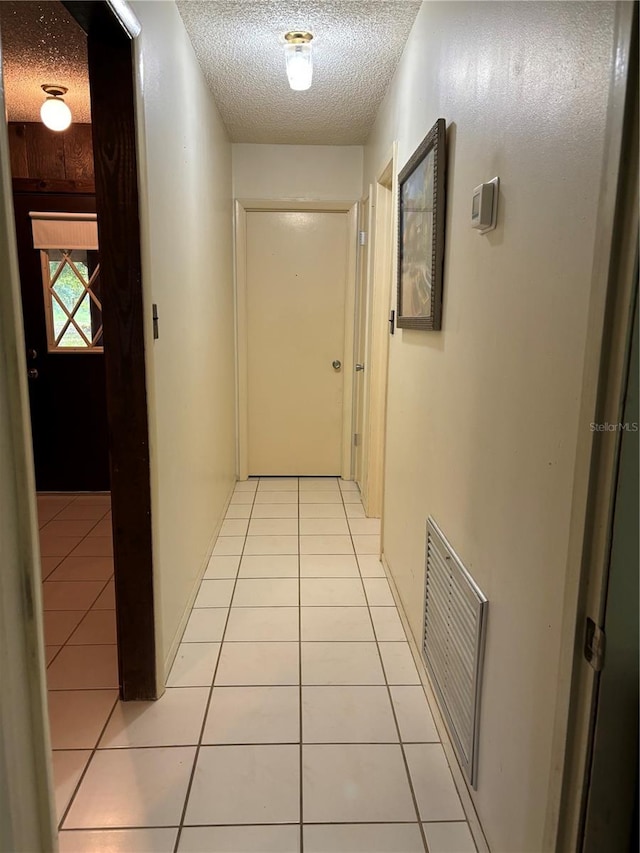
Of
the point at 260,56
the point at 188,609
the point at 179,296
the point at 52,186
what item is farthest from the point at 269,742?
the point at 52,186

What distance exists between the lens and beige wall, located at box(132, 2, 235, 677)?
68.7 inches

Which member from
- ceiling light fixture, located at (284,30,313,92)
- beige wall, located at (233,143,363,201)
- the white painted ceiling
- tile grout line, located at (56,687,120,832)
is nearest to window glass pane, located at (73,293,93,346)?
the white painted ceiling

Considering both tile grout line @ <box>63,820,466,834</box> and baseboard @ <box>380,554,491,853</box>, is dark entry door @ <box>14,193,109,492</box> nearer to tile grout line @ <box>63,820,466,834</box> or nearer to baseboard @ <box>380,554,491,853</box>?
baseboard @ <box>380,554,491,853</box>

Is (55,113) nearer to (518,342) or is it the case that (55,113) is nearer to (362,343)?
(362,343)

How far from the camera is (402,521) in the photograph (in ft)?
7.73

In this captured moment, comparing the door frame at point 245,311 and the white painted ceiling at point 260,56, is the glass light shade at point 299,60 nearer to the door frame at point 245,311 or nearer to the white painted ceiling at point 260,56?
the white painted ceiling at point 260,56

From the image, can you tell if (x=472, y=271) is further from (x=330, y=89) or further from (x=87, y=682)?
(x=330, y=89)

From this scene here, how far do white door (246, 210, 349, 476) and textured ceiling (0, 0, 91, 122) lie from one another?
1.47 metres

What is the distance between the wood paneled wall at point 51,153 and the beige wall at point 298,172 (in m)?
1.00

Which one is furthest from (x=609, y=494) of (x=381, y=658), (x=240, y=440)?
(x=240, y=440)

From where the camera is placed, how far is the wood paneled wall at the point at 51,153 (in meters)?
3.51

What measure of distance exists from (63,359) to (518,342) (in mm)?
3411

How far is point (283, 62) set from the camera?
2607 mm

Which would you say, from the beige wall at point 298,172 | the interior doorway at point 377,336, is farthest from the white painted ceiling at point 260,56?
the interior doorway at point 377,336
